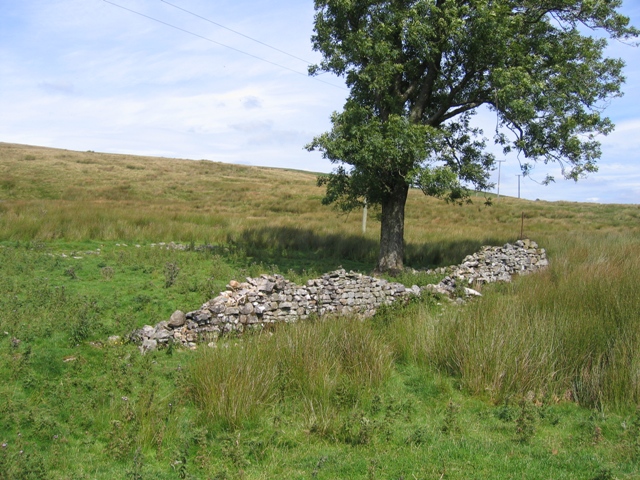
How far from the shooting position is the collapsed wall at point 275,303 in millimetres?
9367

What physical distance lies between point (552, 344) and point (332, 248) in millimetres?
13816

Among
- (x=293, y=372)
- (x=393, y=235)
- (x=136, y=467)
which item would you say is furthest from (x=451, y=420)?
(x=393, y=235)

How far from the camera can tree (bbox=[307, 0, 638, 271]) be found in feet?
46.0

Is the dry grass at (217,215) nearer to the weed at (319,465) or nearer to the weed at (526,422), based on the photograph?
the weed at (526,422)

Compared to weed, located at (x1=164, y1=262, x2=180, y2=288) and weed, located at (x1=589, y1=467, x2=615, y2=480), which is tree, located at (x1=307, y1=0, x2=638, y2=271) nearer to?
weed, located at (x1=164, y1=262, x2=180, y2=288)

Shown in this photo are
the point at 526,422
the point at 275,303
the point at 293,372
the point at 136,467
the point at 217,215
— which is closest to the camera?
the point at 136,467

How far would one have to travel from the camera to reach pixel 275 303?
1047 cm

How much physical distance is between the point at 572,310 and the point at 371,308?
→ 3.81m

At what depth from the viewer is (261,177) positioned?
6781 centimetres

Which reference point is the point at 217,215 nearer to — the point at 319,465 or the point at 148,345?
the point at 148,345

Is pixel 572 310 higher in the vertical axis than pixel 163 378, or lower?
higher

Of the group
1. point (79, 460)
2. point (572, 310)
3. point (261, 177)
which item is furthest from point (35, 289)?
point (261, 177)

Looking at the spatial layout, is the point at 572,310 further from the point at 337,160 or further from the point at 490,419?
the point at 337,160

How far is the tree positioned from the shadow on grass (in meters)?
3.36
